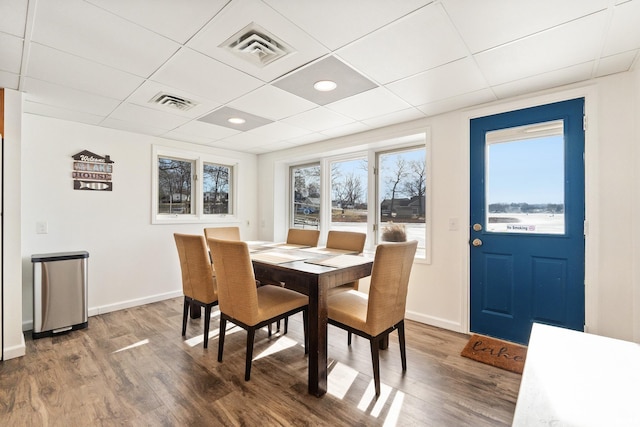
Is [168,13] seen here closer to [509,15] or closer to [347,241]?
[509,15]

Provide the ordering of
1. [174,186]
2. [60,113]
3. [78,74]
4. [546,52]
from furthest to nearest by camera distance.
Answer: [174,186] < [60,113] < [78,74] < [546,52]

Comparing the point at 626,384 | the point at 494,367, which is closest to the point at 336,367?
the point at 494,367

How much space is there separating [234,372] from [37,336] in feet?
7.17

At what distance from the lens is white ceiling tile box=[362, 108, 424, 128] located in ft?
10.1

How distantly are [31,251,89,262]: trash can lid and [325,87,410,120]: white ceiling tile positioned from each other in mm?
3051

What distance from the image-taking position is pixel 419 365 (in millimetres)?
2328

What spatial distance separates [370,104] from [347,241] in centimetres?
146

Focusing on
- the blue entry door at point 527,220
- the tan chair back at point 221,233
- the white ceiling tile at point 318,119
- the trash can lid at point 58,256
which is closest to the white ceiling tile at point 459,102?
the blue entry door at point 527,220

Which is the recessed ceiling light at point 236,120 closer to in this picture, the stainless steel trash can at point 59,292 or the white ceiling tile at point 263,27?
the white ceiling tile at point 263,27

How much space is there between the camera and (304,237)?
12.1ft

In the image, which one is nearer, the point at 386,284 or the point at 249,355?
the point at 386,284

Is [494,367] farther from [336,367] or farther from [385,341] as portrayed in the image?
[336,367]

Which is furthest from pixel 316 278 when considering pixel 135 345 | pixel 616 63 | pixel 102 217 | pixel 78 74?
pixel 102 217

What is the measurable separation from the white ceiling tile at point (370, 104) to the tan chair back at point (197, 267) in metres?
1.82
